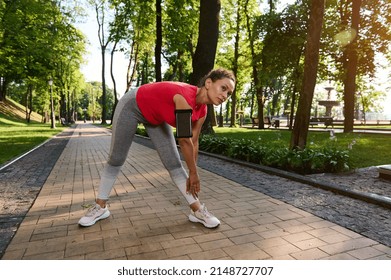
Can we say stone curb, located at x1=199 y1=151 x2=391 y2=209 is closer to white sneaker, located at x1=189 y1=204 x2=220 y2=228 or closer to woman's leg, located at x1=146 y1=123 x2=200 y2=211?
white sneaker, located at x1=189 y1=204 x2=220 y2=228

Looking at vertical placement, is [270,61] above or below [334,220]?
above

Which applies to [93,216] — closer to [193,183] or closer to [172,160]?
[172,160]

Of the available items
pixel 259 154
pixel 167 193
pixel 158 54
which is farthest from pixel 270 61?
pixel 167 193

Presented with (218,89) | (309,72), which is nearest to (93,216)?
(218,89)

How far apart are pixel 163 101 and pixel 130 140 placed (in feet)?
2.29

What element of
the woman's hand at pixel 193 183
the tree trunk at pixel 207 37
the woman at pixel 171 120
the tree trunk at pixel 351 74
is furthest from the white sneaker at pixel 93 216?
the tree trunk at pixel 351 74

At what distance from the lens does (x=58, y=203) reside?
427 centimetres

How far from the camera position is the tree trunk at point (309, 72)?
6.71 meters

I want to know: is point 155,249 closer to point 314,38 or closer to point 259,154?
point 259,154

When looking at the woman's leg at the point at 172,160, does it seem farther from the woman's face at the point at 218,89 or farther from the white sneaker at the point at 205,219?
the woman's face at the point at 218,89

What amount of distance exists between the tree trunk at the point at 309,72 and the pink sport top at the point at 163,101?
4478 millimetres

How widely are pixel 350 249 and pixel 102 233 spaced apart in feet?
8.06

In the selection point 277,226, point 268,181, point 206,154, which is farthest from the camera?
point 206,154

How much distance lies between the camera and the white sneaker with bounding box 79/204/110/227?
10.9 ft
